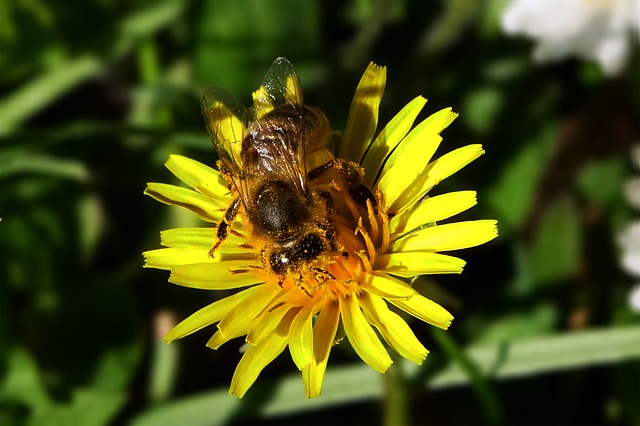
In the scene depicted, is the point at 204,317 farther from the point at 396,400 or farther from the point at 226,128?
the point at 396,400

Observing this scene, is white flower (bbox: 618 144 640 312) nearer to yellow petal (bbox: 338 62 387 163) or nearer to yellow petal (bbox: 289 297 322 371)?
yellow petal (bbox: 338 62 387 163)

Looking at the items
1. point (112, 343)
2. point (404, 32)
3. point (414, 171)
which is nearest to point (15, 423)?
point (112, 343)

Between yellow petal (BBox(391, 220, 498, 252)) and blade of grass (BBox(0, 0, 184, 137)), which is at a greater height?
blade of grass (BBox(0, 0, 184, 137))

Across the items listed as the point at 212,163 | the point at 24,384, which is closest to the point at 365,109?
the point at 212,163

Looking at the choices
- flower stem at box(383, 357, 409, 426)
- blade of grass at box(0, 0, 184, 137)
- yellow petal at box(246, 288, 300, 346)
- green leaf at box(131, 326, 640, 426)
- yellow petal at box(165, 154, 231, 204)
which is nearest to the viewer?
yellow petal at box(246, 288, 300, 346)

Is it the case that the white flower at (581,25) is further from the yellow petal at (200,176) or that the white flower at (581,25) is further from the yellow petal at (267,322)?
the yellow petal at (267,322)

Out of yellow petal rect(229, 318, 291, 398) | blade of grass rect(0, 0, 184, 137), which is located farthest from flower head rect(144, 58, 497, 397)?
blade of grass rect(0, 0, 184, 137)
